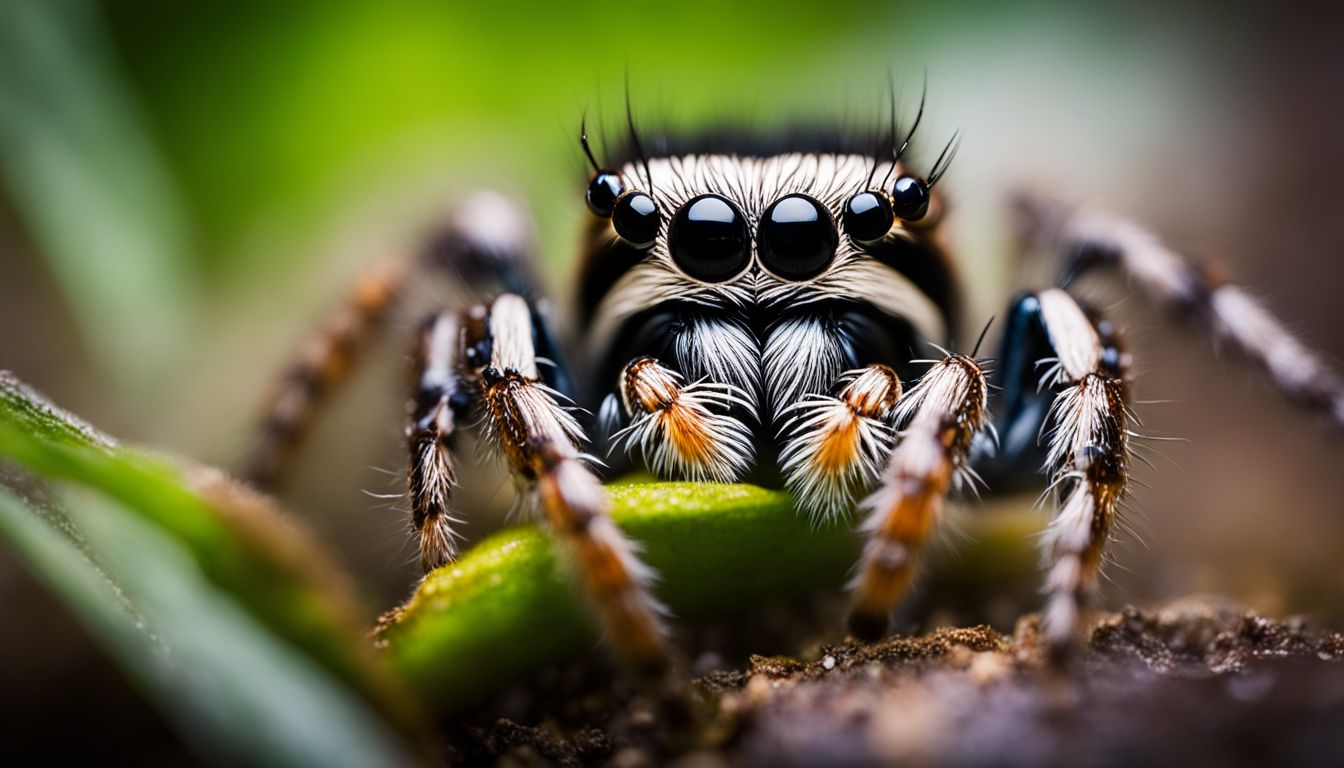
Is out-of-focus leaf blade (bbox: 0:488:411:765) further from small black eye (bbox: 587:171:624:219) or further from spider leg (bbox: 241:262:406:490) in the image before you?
spider leg (bbox: 241:262:406:490)

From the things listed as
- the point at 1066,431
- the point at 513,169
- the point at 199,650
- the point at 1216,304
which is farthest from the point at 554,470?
the point at 513,169

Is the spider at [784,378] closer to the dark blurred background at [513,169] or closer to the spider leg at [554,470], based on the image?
the spider leg at [554,470]

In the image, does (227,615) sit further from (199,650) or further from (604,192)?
(604,192)

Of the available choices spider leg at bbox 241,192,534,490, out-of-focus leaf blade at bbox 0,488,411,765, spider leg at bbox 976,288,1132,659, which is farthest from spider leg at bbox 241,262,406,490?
spider leg at bbox 976,288,1132,659

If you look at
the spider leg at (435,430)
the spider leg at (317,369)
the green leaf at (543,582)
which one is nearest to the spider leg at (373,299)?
the spider leg at (317,369)

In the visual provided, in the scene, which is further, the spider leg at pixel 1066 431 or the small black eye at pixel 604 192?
the small black eye at pixel 604 192
